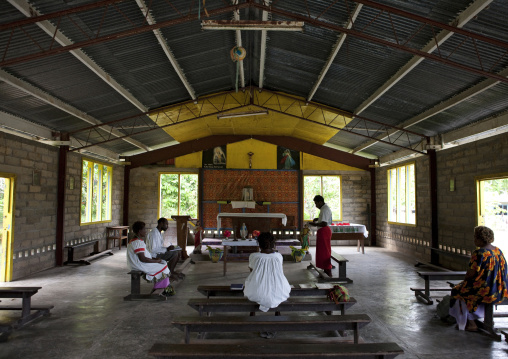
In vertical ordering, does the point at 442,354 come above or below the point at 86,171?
below

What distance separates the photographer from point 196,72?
351 inches

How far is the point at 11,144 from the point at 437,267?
9.69 m

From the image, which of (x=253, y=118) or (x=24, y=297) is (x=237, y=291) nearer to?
(x=24, y=297)

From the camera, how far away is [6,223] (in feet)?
25.0

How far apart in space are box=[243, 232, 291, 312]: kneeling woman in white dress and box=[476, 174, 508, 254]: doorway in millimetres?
5831

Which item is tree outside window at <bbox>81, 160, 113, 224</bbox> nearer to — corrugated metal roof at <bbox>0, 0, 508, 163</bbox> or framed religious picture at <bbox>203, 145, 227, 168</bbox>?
corrugated metal roof at <bbox>0, 0, 508, 163</bbox>

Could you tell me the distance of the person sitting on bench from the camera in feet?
13.4

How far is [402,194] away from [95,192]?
9.83 m

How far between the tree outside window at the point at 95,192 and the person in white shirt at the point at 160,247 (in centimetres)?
494

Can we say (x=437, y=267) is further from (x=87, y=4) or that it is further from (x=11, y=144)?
(x=11, y=144)

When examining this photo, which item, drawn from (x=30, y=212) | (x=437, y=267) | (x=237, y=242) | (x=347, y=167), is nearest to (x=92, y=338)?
(x=237, y=242)

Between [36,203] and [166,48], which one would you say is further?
[36,203]

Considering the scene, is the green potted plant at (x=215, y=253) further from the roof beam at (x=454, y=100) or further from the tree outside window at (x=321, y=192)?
the roof beam at (x=454, y=100)

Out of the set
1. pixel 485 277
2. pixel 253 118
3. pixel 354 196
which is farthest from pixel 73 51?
pixel 354 196
